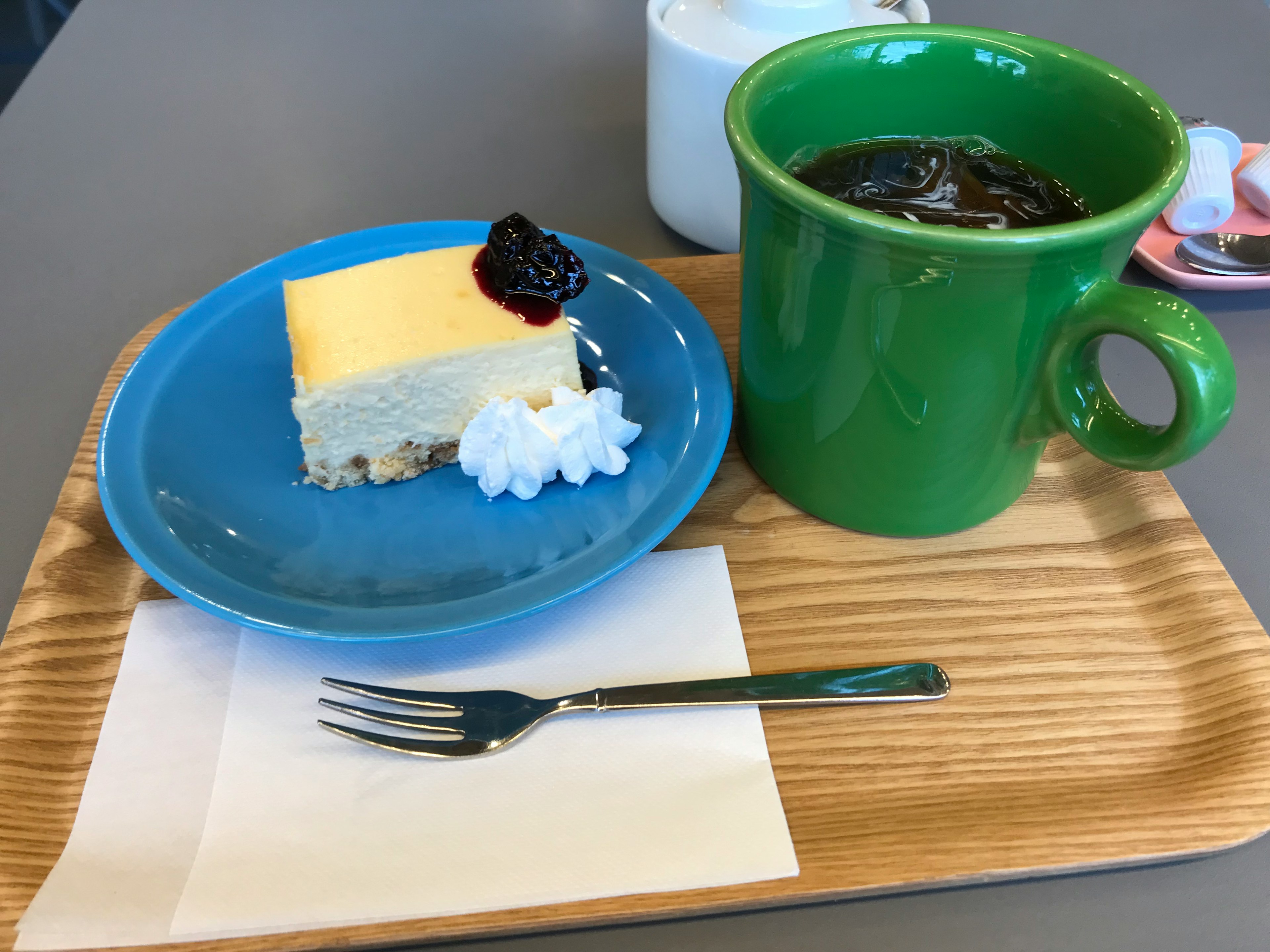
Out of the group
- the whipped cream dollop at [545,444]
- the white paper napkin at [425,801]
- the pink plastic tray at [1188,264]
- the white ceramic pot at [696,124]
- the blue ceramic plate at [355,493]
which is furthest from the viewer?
the pink plastic tray at [1188,264]

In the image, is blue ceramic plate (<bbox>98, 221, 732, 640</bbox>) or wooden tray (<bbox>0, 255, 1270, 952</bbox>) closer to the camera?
wooden tray (<bbox>0, 255, 1270, 952</bbox>)

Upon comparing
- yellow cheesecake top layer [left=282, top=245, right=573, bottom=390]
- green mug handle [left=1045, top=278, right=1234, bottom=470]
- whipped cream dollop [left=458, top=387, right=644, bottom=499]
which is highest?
green mug handle [left=1045, top=278, right=1234, bottom=470]

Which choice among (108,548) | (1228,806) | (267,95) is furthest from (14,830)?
(267,95)

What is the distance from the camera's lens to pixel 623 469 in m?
0.84

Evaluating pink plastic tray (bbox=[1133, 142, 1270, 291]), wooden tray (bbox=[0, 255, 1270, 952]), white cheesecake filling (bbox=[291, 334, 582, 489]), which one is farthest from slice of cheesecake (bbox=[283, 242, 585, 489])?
pink plastic tray (bbox=[1133, 142, 1270, 291])

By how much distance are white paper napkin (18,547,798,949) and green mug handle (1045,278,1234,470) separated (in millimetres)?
315

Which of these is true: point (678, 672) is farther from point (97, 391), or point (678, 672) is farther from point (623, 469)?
point (97, 391)

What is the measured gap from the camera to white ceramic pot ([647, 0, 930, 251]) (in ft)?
3.09

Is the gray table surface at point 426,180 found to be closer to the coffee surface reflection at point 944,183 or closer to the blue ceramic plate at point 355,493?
the blue ceramic plate at point 355,493

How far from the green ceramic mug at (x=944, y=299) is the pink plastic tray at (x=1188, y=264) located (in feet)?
1.21

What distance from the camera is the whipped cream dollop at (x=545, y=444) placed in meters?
0.83

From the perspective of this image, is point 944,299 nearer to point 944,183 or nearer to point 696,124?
point 944,183

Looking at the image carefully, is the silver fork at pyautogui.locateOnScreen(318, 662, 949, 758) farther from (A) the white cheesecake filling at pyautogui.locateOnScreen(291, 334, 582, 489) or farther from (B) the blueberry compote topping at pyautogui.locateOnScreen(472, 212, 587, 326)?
(B) the blueberry compote topping at pyautogui.locateOnScreen(472, 212, 587, 326)

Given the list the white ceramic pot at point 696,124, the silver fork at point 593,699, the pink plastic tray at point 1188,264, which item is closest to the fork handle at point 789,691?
the silver fork at point 593,699
